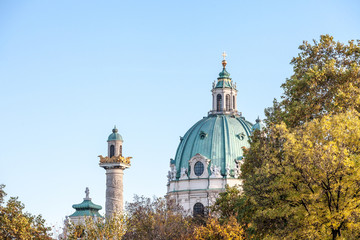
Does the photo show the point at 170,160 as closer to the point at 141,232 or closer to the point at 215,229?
the point at 141,232

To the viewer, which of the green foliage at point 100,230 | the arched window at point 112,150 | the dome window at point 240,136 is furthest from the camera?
the dome window at point 240,136

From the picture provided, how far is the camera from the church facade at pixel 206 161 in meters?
106

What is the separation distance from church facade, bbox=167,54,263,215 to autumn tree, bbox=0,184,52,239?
188ft

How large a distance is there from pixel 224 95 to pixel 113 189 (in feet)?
120

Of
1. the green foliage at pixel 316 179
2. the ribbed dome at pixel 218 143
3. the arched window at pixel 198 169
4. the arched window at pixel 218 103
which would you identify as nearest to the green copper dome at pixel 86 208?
the ribbed dome at pixel 218 143

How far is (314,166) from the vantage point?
33.9 m

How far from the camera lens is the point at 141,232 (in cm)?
5784

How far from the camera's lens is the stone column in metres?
83.0

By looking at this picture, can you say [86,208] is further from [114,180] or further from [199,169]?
[114,180]

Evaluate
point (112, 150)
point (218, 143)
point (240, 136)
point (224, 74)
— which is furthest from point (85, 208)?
point (224, 74)

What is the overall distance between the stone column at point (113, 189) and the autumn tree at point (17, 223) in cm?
3443

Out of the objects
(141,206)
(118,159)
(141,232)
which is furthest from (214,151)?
(141,232)

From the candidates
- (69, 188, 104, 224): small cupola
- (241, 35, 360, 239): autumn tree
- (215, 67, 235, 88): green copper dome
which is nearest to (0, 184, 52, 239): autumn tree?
(241, 35, 360, 239): autumn tree

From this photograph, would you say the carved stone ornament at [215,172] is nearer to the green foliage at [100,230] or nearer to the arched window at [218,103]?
the arched window at [218,103]
